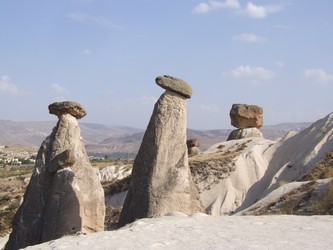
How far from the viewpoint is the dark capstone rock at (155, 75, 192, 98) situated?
10156 mm

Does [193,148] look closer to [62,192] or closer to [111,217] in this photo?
[111,217]

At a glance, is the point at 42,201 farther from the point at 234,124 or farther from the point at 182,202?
the point at 234,124

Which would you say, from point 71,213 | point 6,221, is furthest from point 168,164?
point 6,221

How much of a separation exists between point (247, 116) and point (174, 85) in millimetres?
15231

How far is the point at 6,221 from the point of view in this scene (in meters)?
16.8

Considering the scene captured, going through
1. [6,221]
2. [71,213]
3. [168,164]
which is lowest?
[6,221]

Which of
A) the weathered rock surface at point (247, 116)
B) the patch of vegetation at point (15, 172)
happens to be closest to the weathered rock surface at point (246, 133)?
the weathered rock surface at point (247, 116)

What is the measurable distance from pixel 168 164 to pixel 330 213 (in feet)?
9.64

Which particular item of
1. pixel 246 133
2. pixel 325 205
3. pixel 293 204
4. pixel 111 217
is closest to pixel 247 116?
pixel 246 133

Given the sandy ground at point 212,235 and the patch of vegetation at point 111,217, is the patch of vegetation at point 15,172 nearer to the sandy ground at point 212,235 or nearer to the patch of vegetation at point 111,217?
the patch of vegetation at point 111,217

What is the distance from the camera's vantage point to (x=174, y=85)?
10172 millimetres

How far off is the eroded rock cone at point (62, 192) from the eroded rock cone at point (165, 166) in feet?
2.47

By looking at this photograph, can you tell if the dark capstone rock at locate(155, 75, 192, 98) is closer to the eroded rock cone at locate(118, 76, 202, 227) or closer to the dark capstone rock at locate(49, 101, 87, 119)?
the eroded rock cone at locate(118, 76, 202, 227)

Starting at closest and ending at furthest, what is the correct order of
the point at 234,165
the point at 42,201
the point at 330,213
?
1. the point at 330,213
2. the point at 42,201
3. the point at 234,165
